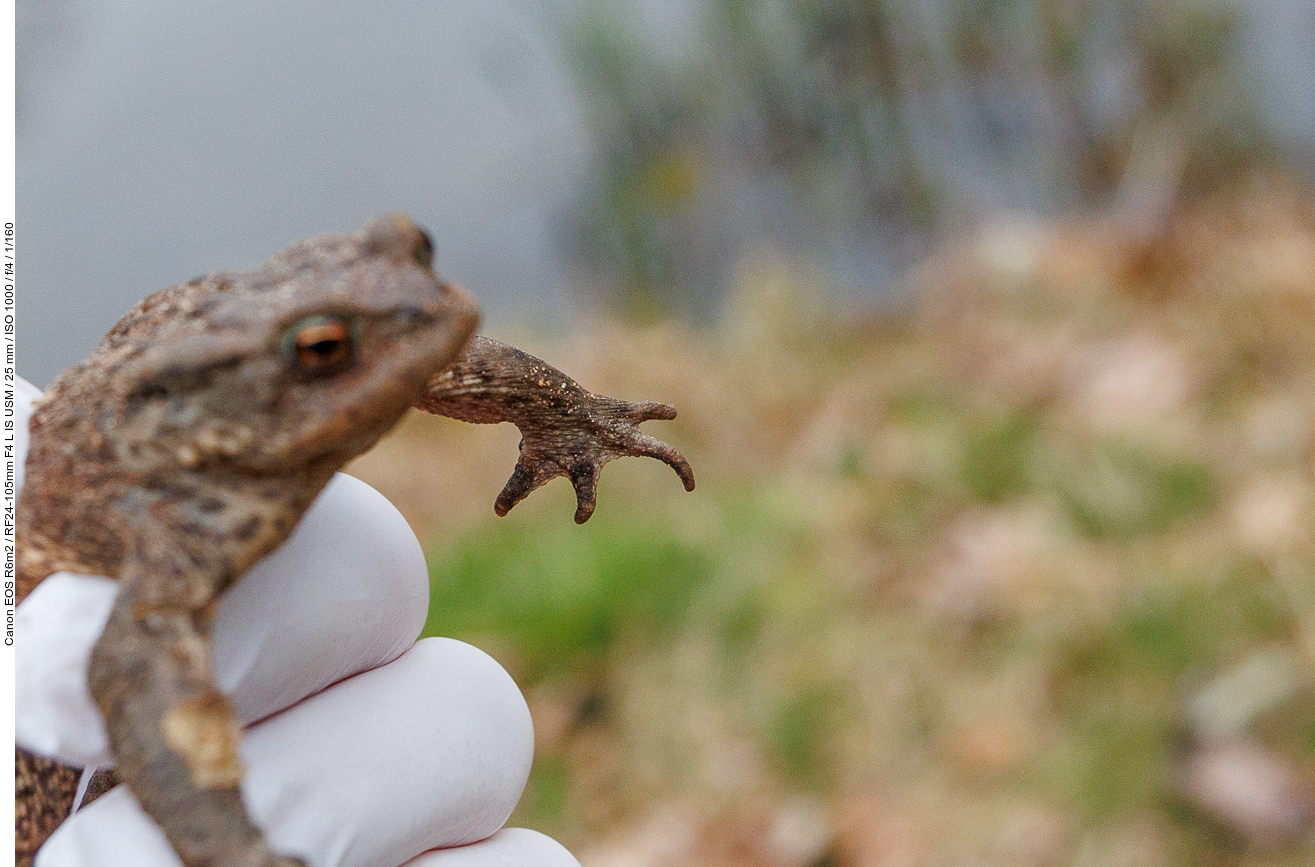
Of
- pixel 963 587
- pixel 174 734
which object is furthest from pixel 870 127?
pixel 174 734

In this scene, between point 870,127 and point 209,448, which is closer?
point 209,448

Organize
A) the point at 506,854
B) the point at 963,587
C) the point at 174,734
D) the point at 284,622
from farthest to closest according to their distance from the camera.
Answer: the point at 963,587
the point at 506,854
the point at 284,622
the point at 174,734

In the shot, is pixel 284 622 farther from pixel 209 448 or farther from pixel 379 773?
pixel 209 448

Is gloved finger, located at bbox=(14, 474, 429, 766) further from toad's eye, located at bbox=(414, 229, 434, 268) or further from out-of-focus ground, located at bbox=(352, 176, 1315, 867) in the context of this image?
out-of-focus ground, located at bbox=(352, 176, 1315, 867)

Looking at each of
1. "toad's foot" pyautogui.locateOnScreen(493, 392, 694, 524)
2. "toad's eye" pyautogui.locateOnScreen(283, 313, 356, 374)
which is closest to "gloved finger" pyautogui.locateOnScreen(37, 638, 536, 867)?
"toad's foot" pyautogui.locateOnScreen(493, 392, 694, 524)

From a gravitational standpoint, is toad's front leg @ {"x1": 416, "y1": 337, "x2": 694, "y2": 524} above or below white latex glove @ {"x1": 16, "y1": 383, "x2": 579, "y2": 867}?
above

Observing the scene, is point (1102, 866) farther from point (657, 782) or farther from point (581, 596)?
point (581, 596)

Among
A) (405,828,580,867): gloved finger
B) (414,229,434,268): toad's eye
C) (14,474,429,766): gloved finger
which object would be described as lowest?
(405,828,580,867): gloved finger
